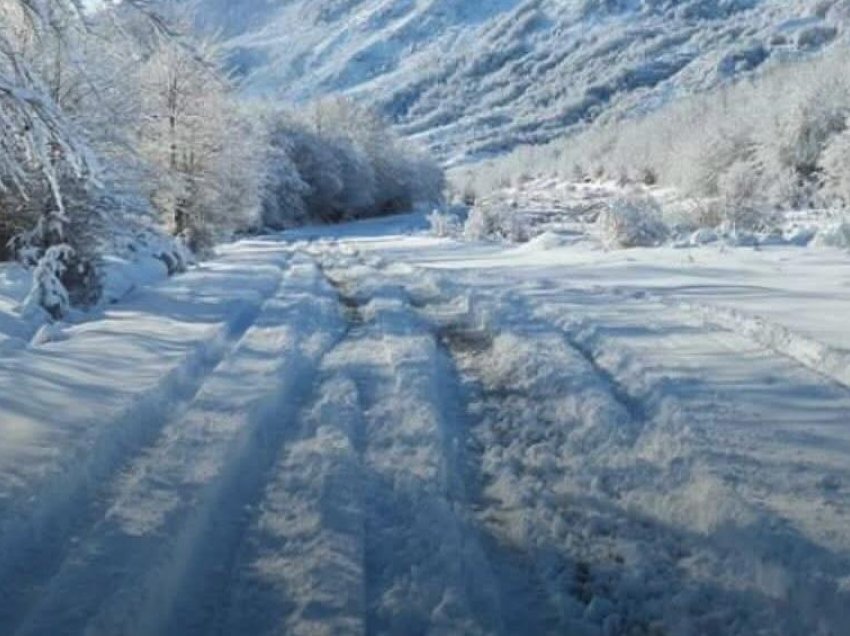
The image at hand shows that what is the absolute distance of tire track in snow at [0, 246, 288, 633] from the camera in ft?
13.1

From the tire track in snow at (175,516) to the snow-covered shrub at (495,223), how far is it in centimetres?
2974

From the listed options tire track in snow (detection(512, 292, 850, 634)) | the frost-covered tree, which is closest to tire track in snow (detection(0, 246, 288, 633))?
tire track in snow (detection(512, 292, 850, 634))

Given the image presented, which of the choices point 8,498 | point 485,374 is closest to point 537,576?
point 8,498

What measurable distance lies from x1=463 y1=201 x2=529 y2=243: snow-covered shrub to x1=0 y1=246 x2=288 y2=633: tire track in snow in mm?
30291

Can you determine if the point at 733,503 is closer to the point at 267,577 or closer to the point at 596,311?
the point at 267,577

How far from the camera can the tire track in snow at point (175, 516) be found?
371cm

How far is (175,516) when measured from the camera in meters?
4.65

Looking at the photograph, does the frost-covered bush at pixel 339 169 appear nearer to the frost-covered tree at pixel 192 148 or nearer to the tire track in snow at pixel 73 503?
the frost-covered tree at pixel 192 148

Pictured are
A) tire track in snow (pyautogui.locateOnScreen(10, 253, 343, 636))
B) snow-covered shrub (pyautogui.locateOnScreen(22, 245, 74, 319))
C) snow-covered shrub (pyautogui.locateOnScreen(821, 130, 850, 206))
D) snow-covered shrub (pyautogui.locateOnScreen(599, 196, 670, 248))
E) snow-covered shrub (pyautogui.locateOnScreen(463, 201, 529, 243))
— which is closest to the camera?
tire track in snow (pyautogui.locateOnScreen(10, 253, 343, 636))

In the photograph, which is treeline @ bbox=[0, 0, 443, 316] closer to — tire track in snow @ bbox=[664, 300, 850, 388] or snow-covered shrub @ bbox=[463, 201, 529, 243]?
tire track in snow @ bbox=[664, 300, 850, 388]

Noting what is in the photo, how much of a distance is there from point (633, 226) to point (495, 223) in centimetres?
1403

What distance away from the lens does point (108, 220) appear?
53.9ft

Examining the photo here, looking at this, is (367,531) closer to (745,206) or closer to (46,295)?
(46,295)

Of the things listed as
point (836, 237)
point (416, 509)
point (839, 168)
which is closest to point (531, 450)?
point (416, 509)
